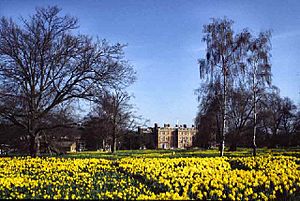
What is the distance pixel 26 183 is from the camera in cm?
791

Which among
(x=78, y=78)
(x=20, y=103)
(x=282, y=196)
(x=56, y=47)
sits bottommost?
(x=282, y=196)

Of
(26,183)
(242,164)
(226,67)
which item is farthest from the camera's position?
(226,67)

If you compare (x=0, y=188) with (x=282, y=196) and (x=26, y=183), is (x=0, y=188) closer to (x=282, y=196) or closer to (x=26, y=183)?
(x=26, y=183)

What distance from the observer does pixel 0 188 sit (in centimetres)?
734

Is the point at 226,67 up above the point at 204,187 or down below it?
above

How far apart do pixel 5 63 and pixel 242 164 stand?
13579mm

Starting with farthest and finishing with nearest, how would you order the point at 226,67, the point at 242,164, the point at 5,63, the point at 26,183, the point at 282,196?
the point at 226,67
the point at 5,63
the point at 242,164
the point at 282,196
the point at 26,183

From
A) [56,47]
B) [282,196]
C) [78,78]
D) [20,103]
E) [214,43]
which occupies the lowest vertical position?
[282,196]

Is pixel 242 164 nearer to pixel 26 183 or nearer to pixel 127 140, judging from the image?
pixel 26 183

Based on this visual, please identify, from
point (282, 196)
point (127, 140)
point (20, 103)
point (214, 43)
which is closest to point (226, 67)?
point (214, 43)

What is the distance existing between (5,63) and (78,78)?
4042 millimetres

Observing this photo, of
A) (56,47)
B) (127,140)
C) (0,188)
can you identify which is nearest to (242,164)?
(0,188)

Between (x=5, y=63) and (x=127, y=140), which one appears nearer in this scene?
(x=5, y=63)

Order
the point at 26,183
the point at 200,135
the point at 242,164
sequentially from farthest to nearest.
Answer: the point at 200,135 → the point at 242,164 → the point at 26,183
